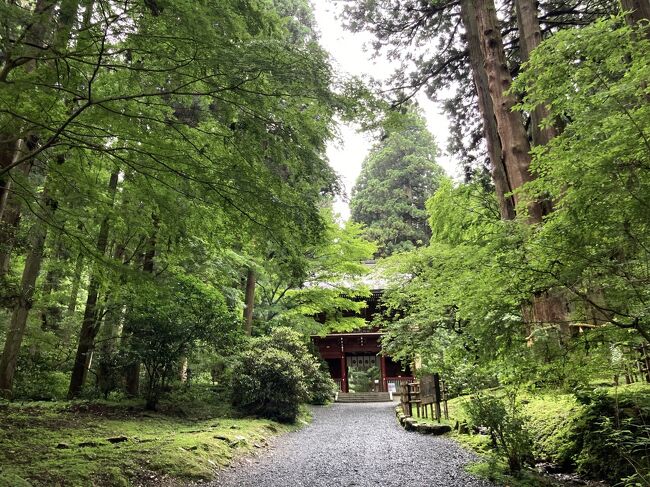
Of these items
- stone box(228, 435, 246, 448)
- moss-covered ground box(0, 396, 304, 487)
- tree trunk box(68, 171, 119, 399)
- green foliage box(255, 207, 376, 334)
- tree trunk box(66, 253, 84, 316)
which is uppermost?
green foliage box(255, 207, 376, 334)

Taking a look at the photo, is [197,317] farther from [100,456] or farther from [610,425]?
[610,425]

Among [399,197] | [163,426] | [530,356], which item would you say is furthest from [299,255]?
[399,197]

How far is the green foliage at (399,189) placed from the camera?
26594 millimetres

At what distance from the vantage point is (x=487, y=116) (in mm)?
7043

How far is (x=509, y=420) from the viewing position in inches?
175

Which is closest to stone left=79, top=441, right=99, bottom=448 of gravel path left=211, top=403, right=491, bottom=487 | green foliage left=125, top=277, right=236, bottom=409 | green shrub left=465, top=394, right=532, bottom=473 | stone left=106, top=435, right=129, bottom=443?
stone left=106, top=435, right=129, bottom=443

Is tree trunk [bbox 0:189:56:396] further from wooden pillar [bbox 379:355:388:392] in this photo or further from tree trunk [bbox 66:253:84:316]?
wooden pillar [bbox 379:355:388:392]

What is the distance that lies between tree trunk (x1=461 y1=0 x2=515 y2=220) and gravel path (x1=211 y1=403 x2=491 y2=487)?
3661 millimetres

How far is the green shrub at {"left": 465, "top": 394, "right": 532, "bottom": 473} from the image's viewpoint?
4.24 meters

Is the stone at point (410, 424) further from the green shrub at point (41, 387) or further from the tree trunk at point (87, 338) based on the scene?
the green shrub at point (41, 387)

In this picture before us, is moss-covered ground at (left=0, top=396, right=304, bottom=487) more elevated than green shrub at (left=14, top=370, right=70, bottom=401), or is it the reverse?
green shrub at (left=14, top=370, right=70, bottom=401)

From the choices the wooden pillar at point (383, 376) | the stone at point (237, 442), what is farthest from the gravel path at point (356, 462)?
the wooden pillar at point (383, 376)

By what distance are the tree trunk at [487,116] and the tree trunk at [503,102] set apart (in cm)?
31

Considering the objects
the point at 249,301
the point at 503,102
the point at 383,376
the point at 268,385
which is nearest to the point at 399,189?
the point at 383,376
